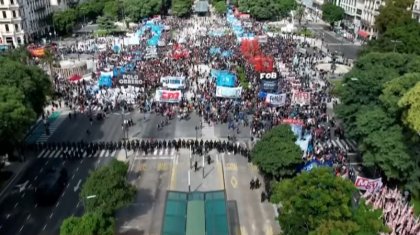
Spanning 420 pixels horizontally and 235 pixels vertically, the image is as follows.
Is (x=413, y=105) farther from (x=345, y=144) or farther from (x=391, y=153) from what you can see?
(x=345, y=144)

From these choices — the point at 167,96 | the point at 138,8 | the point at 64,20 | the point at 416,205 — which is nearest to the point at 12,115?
the point at 167,96

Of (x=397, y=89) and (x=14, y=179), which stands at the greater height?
(x=397, y=89)

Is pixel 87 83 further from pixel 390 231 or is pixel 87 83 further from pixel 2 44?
pixel 390 231

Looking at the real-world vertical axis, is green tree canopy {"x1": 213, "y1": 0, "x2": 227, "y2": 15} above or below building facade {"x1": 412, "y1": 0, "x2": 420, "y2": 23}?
below

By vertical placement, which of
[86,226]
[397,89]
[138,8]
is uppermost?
[397,89]

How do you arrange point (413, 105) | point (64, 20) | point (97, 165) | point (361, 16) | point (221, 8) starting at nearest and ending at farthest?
point (413, 105) → point (97, 165) → point (361, 16) → point (64, 20) → point (221, 8)

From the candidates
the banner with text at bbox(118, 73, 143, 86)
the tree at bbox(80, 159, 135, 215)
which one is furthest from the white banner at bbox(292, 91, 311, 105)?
the tree at bbox(80, 159, 135, 215)

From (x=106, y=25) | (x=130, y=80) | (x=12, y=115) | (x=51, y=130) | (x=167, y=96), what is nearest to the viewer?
(x=12, y=115)

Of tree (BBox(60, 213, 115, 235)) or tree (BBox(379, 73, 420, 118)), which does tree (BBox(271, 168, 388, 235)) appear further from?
tree (BBox(60, 213, 115, 235))

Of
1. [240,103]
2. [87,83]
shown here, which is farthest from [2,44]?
[240,103]
